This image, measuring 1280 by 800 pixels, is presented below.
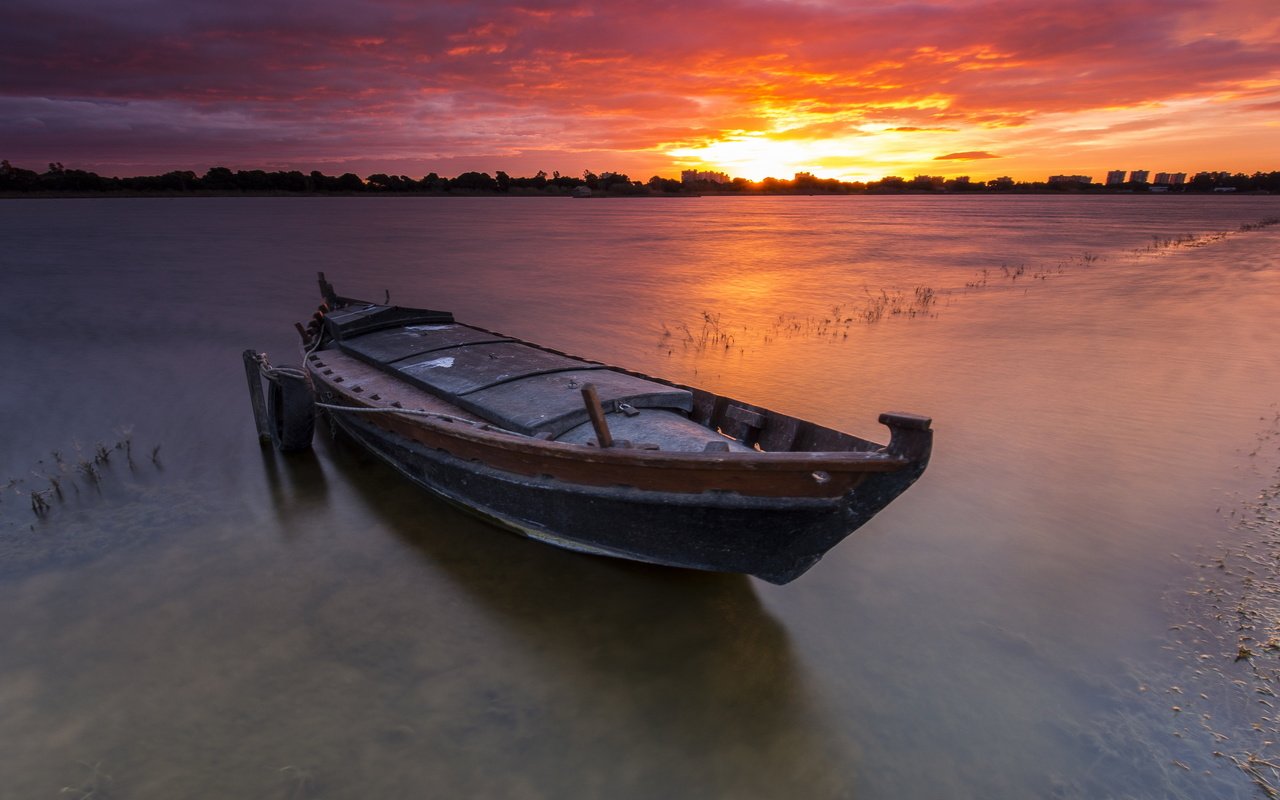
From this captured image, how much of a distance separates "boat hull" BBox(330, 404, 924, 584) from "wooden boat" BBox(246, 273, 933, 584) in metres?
0.01

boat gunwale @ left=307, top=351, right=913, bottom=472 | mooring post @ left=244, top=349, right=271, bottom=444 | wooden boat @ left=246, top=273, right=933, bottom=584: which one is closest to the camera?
boat gunwale @ left=307, top=351, right=913, bottom=472

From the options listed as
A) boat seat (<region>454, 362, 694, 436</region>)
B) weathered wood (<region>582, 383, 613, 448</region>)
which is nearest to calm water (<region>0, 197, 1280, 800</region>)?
boat seat (<region>454, 362, 694, 436</region>)

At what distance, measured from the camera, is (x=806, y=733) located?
457 centimetres

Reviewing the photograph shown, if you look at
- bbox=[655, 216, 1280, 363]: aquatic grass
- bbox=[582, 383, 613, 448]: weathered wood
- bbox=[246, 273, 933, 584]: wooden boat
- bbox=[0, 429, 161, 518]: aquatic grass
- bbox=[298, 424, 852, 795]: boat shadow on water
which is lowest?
bbox=[298, 424, 852, 795]: boat shadow on water

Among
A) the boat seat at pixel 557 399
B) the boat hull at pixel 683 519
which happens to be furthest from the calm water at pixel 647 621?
the boat seat at pixel 557 399

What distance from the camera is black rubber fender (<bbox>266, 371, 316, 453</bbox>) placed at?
355 inches

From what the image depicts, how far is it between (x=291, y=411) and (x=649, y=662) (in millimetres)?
6848

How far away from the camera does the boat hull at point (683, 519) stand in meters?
4.49

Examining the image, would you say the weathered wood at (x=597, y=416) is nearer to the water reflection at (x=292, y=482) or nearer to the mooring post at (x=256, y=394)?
the water reflection at (x=292, y=482)

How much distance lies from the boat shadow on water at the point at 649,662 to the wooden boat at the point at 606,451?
57cm

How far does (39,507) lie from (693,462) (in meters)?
8.38

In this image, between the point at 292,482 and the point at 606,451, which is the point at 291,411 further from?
the point at 606,451

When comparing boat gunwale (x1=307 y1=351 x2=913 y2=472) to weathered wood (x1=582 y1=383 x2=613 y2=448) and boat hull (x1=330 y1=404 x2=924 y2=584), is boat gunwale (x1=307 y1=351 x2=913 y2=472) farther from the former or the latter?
boat hull (x1=330 y1=404 x2=924 y2=584)

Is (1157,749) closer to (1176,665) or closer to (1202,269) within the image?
(1176,665)
